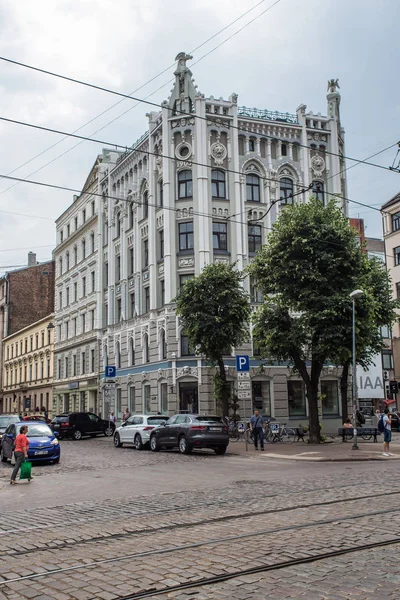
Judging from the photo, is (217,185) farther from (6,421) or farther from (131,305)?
(6,421)

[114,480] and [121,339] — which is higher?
[121,339]

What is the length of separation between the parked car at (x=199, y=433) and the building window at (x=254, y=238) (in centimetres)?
1750

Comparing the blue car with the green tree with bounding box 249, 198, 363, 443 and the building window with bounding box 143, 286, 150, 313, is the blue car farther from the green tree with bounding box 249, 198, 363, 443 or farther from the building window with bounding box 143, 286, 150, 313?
the building window with bounding box 143, 286, 150, 313

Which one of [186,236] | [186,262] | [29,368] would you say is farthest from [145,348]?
[29,368]

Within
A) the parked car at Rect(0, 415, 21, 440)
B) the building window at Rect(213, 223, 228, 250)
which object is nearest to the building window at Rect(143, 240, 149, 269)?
the building window at Rect(213, 223, 228, 250)

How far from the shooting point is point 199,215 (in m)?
39.8

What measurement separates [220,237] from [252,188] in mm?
4336

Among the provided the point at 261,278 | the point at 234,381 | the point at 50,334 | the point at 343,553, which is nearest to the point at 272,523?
the point at 343,553

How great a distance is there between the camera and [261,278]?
93.4 ft

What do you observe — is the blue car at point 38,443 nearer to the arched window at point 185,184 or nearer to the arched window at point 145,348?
the arched window at point 145,348

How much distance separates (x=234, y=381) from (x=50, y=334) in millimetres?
Result: 30713

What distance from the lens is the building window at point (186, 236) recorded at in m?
40.1

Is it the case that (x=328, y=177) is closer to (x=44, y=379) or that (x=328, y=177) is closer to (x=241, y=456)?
(x=241, y=456)

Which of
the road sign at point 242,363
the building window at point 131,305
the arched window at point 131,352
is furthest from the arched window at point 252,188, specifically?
the road sign at point 242,363
